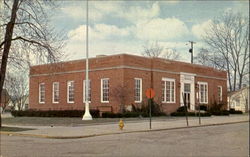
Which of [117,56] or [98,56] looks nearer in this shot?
[117,56]

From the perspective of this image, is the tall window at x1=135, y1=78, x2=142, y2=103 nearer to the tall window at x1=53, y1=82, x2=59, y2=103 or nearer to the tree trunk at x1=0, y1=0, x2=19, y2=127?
the tall window at x1=53, y1=82, x2=59, y2=103

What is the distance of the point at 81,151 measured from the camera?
1380 cm

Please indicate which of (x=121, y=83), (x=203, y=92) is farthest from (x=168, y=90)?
(x=121, y=83)

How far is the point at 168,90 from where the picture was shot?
150ft

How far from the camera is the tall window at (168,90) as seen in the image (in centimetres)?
4478

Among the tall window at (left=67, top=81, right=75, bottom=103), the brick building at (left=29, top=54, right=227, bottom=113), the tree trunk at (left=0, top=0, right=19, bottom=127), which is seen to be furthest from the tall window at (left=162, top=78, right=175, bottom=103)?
the tree trunk at (left=0, top=0, right=19, bottom=127)

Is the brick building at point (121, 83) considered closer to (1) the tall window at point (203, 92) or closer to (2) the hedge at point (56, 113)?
(1) the tall window at point (203, 92)

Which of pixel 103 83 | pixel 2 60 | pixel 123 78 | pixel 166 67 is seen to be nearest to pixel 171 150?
pixel 2 60

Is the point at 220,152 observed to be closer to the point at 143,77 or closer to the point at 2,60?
the point at 2,60

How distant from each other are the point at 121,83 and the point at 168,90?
810cm

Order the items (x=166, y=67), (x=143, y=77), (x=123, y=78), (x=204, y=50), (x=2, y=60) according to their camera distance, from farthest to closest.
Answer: (x=204, y=50), (x=166, y=67), (x=143, y=77), (x=123, y=78), (x=2, y=60)

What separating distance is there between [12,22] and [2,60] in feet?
8.48

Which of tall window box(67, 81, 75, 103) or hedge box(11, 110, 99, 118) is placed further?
tall window box(67, 81, 75, 103)

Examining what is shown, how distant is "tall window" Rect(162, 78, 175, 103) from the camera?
44.8 meters
